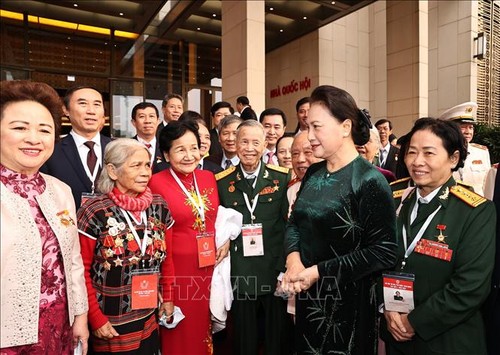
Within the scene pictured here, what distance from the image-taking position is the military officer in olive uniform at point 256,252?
2.35 metres

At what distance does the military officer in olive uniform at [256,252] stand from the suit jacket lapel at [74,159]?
0.88 metres

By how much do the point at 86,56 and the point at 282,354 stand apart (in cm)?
1079

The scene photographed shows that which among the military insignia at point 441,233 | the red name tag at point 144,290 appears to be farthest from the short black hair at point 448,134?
the red name tag at point 144,290

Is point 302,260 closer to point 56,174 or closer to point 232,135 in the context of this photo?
point 56,174

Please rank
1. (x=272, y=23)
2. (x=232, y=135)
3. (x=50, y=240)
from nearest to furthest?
(x=50, y=240) → (x=232, y=135) → (x=272, y=23)

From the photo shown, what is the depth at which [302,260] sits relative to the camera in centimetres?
171

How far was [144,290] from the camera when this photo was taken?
192 centimetres

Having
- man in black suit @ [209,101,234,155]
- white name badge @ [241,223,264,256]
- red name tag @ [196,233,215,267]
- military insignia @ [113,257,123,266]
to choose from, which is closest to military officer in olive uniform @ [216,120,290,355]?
white name badge @ [241,223,264,256]

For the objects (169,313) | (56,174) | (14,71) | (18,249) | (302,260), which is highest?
(14,71)

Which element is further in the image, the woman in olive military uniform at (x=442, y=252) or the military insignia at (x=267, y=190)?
the military insignia at (x=267, y=190)

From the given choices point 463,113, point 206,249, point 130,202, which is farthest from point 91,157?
point 463,113

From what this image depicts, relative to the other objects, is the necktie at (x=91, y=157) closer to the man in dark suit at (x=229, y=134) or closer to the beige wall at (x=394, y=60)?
the man in dark suit at (x=229, y=134)

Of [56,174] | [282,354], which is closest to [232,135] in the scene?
[56,174]

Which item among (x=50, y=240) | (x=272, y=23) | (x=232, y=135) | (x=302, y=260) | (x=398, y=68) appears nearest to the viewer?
(x=50, y=240)
